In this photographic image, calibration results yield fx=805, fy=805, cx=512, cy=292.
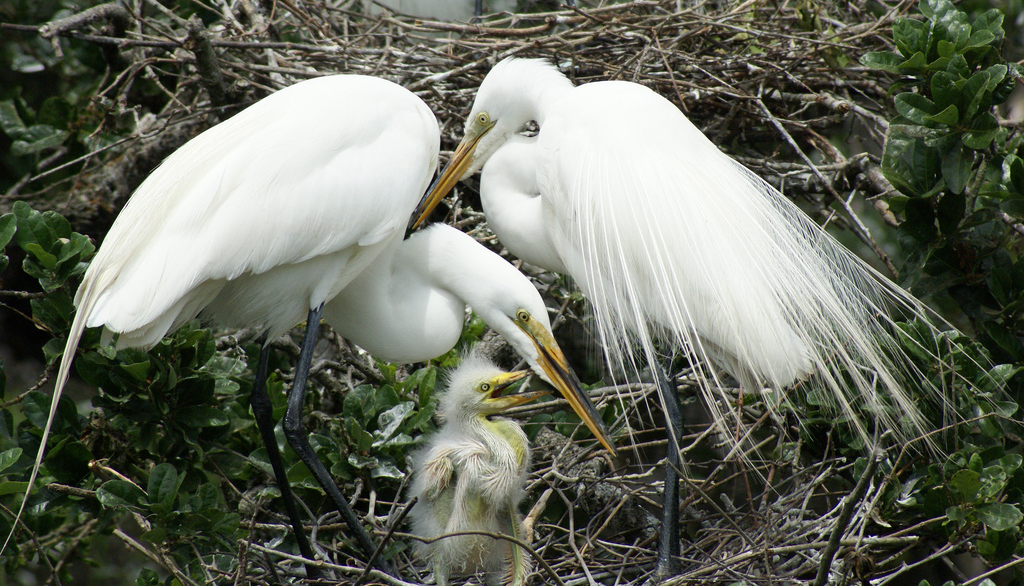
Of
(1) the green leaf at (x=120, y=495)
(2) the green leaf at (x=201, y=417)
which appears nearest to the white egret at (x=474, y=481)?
(2) the green leaf at (x=201, y=417)

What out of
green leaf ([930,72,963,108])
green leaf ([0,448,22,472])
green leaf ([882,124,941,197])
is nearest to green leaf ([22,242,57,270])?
green leaf ([0,448,22,472])

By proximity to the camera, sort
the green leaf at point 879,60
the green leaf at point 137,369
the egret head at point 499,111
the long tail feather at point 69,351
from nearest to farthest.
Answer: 1. the long tail feather at point 69,351
2. the green leaf at point 137,369
3. the green leaf at point 879,60
4. the egret head at point 499,111

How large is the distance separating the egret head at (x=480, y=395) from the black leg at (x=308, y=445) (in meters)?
0.39

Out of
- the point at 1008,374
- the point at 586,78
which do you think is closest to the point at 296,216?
the point at 586,78

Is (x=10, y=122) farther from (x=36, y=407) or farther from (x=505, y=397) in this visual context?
(x=505, y=397)

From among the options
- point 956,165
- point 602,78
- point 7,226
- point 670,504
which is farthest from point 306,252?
point 956,165

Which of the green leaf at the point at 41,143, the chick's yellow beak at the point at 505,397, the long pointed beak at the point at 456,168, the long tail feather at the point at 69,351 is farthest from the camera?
the green leaf at the point at 41,143

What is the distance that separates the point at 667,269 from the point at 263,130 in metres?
1.11

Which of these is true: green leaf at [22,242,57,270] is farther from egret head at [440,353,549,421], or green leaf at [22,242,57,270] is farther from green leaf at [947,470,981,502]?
green leaf at [947,470,981,502]

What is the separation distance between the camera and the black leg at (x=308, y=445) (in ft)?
7.02

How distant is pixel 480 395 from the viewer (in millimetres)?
2309

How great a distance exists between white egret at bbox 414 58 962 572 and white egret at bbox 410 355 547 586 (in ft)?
1.27

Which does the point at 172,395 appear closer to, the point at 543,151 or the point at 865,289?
the point at 543,151

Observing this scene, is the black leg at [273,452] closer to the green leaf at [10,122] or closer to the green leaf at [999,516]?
the green leaf at [10,122]
